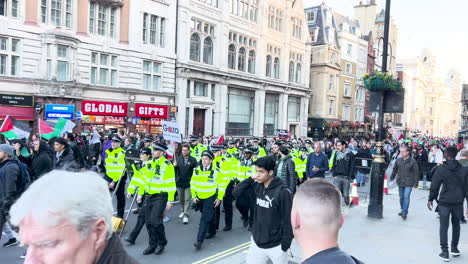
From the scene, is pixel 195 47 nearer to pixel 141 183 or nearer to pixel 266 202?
pixel 141 183

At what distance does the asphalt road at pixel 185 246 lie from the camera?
7074 millimetres

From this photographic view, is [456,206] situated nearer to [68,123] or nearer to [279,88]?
[68,123]

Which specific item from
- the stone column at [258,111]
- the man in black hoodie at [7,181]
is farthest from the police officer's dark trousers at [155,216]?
the stone column at [258,111]

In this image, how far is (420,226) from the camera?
9.19 m

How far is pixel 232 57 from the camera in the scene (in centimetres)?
3575

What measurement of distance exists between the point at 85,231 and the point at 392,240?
292 inches

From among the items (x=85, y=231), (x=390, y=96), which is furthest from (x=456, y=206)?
(x=85, y=231)

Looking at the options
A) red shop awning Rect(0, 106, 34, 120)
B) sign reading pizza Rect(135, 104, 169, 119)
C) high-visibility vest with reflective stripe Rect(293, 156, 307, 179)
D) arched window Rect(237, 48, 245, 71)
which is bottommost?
high-visibility vest with reflective stripe Rect(293, 156, 307, 179)

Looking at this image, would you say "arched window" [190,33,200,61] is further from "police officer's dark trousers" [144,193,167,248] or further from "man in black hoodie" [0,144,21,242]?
"man in black hoodie" [0,144,21,242]

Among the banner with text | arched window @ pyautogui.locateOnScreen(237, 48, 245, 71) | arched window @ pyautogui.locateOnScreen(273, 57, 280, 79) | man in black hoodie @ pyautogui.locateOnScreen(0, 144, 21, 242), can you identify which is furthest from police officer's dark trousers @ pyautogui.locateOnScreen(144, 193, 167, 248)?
arched window @ pyautogui.locateOnScreen(273, 57, 280, 79)

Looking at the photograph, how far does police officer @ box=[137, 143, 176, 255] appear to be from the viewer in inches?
282

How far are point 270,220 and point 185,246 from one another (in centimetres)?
354

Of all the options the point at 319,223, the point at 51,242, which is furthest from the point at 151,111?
the point at 51,242

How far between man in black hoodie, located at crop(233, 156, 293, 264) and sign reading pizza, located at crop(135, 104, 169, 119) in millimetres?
23675
